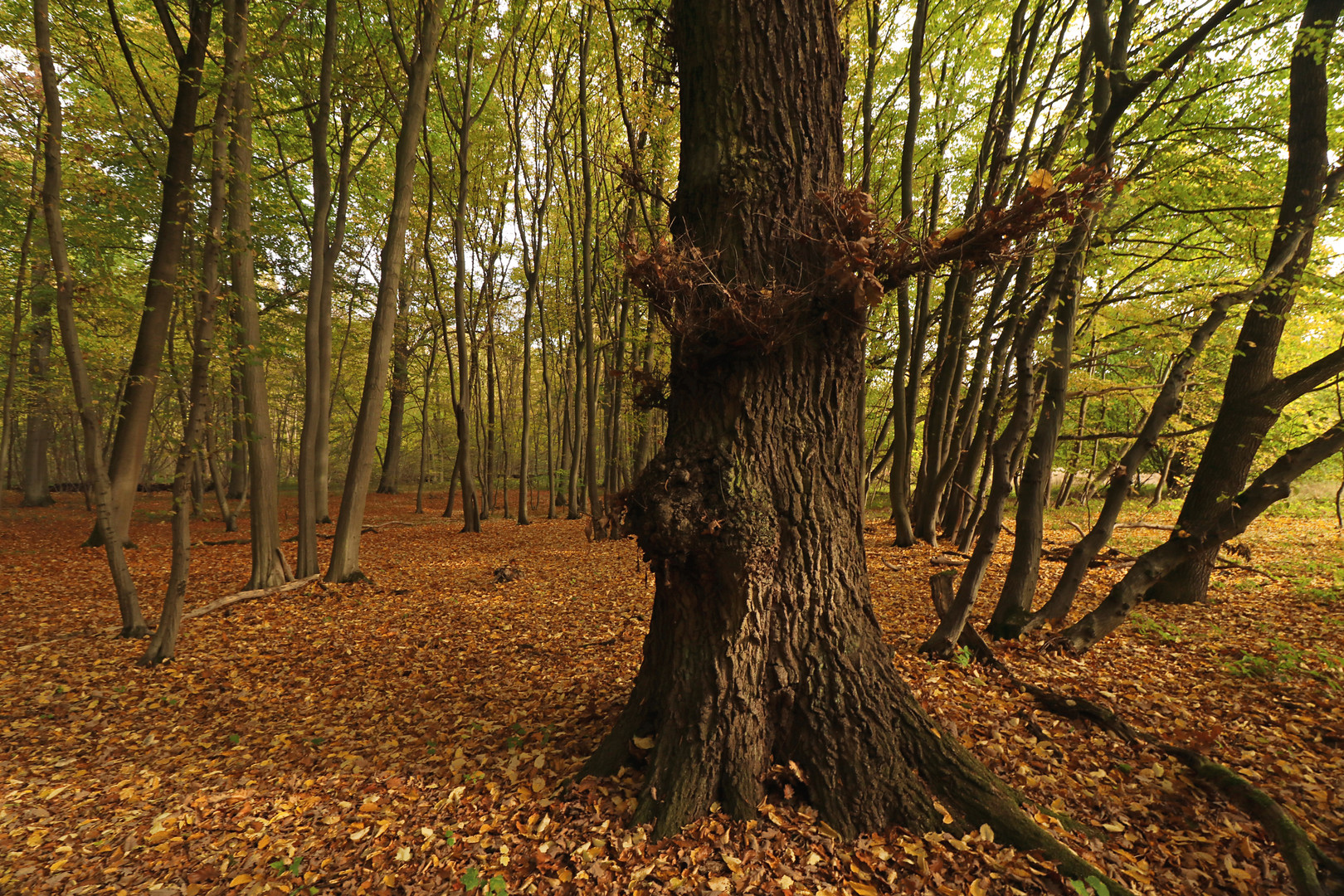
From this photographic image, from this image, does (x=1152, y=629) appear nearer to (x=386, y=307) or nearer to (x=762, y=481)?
(x=762, y=481)

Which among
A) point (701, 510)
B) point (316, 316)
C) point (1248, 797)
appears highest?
point (316, 316)

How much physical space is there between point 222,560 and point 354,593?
13.3ft

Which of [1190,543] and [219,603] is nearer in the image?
[1190,543]

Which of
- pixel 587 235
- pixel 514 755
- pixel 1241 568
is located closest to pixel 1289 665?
pixel 1241 568

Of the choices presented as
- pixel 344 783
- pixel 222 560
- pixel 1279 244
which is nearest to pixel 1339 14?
pixel 1279 244

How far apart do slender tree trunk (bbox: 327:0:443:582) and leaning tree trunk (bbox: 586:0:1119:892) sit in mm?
5956

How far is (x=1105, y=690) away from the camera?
3.67 m

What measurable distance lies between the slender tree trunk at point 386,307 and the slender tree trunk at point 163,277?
2.01 m

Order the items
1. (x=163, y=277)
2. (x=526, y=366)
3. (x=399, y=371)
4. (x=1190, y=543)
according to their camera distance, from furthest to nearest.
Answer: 1. (x=399, y=371)
2. (x=526, y=366)
3. (x=163, y=277)
4. (x=1190, y=543)

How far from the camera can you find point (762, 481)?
2.56 m

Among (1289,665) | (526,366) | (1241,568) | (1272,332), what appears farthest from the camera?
(526,366)

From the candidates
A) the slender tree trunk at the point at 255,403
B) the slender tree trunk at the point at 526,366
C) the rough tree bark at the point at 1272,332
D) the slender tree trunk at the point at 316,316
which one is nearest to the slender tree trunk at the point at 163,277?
the slender tree trunk at the point at 255,403

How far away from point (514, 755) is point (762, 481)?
2.31 meters

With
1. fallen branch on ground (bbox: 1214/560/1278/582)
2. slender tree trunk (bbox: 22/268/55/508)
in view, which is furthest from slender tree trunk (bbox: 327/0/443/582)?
fallen branch on ground (bbox: 1214/560/1278/582)
